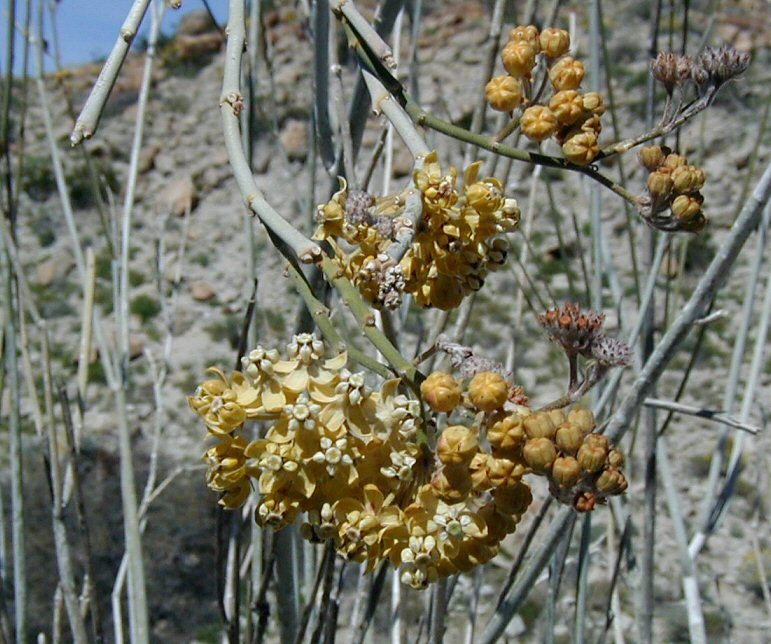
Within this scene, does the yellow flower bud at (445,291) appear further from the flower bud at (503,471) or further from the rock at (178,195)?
the rock at (178,195)

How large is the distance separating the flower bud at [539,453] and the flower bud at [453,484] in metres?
0.03

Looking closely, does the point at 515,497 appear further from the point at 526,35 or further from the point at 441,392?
the point at 526,35

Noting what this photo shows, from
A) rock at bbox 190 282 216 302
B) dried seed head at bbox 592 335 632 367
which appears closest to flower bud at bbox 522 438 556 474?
dried seed head at bbox 592 335 632 367

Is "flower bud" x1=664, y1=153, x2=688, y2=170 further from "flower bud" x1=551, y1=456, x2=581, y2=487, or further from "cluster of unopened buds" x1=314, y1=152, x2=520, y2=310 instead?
"flower bud" x1=551, y1=456, x2=581, y2=487

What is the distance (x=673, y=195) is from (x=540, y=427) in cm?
21

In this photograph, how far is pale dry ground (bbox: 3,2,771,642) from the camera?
3463 millimetres

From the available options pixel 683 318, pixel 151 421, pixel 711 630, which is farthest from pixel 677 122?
pixel 151 421

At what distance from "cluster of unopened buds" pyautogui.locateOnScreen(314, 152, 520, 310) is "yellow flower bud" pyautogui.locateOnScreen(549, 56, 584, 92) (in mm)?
83

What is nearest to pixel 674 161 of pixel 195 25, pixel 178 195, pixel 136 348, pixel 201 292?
pixel 136 348

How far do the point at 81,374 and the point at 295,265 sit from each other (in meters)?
0.69

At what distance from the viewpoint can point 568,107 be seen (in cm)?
59

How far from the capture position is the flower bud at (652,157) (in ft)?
1.99

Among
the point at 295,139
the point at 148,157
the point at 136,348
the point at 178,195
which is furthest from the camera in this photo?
the point at 148,157

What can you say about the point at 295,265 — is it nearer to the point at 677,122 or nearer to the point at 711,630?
the point at 677,122
